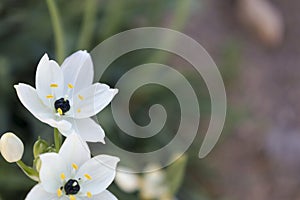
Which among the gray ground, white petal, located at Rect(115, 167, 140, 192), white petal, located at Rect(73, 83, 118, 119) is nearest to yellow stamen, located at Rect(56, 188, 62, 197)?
white petal, located at Rect(73, 83, 118, 119)

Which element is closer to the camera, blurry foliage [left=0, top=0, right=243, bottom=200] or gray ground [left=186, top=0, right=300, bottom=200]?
blurry foliage [left=0, top=0, right=243, bottom=200]

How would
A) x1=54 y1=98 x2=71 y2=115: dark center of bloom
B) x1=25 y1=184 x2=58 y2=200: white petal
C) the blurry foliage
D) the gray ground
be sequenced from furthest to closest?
the gray ground → the blurry foliage → x1=54 y1=98 x2=71 y2=115: dark center of bloom → x1=25 y1=184 x2=58 y2=200: white petal

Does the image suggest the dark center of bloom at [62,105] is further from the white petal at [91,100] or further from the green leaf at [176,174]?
the green leaf at [176,174]

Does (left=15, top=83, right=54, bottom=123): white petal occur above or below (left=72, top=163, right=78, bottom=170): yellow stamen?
above

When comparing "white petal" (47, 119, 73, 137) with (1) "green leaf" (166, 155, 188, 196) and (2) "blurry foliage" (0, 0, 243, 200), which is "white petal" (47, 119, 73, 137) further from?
(2) "blurry foliage" (0, 0, 243, 200)

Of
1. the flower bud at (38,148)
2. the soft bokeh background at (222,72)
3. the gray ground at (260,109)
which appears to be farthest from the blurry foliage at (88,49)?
the flower bud at (38,148)

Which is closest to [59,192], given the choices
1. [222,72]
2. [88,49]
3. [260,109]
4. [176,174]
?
[176,174]

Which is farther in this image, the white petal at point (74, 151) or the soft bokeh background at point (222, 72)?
the soft bokeh background at point (222, 72)
